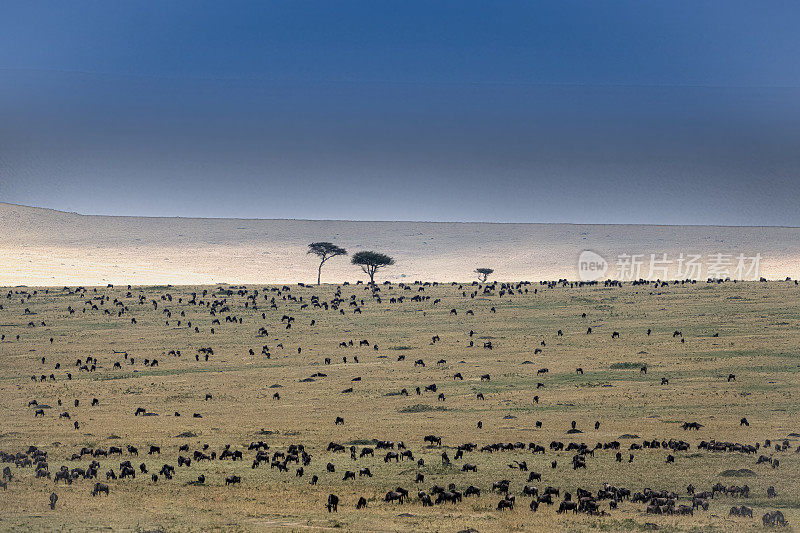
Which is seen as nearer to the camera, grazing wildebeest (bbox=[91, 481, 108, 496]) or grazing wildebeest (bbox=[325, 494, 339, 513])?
grazing wildebeest (bbox=[325, 494, 339, 513])

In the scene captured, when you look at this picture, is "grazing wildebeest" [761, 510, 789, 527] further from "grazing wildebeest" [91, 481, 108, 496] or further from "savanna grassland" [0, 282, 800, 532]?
"grazing wildebeest" [91, 481, 108, 496]

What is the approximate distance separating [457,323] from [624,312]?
49.0 feet

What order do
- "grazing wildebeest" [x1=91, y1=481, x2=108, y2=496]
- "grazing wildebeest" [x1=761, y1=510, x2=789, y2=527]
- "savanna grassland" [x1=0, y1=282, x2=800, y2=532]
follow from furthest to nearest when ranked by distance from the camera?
"grazing wildebeest" [x1=91, y1=481, x2=108, y2=496] < "savanna grassland" [x1=0, y1=282, x2=800, y2=532] < "grazing wildebeest" [x1=761, y1=510, x2=789, y2=527]

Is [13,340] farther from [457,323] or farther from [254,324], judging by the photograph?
[457,323]

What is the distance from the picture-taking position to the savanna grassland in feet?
95.7

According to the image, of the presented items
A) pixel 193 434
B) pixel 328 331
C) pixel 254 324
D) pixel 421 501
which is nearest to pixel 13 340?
pixel 254 324

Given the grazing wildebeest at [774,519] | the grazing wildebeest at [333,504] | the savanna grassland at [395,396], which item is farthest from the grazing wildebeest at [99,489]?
the grazing wildebeest at [774,519]

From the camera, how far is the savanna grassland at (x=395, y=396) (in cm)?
2917

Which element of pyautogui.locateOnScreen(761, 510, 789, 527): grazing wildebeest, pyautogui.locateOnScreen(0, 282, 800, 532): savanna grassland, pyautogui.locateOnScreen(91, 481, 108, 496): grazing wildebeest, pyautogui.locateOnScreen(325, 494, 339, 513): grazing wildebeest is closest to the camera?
pyautogui.locateOnScreen(761, 510, 789, 527): grazing wildebeest

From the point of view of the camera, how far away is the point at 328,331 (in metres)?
80.8

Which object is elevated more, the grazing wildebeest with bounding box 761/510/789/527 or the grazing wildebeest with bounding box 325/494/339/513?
the grazing wildebeest with bounding box 761/510/789/527

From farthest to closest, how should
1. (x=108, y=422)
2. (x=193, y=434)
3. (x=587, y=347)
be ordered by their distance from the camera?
(x=587, y=347) → (x=108, y=422) → (x=193, y=434)

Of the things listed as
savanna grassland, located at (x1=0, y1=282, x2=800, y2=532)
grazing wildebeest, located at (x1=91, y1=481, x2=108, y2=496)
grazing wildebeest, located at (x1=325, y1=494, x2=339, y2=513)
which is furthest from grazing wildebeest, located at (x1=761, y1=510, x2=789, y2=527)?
grazing wildebeest, located at (x1=91, y1=481, x2=108, y2=496)

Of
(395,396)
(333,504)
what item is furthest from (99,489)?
(395,396)
